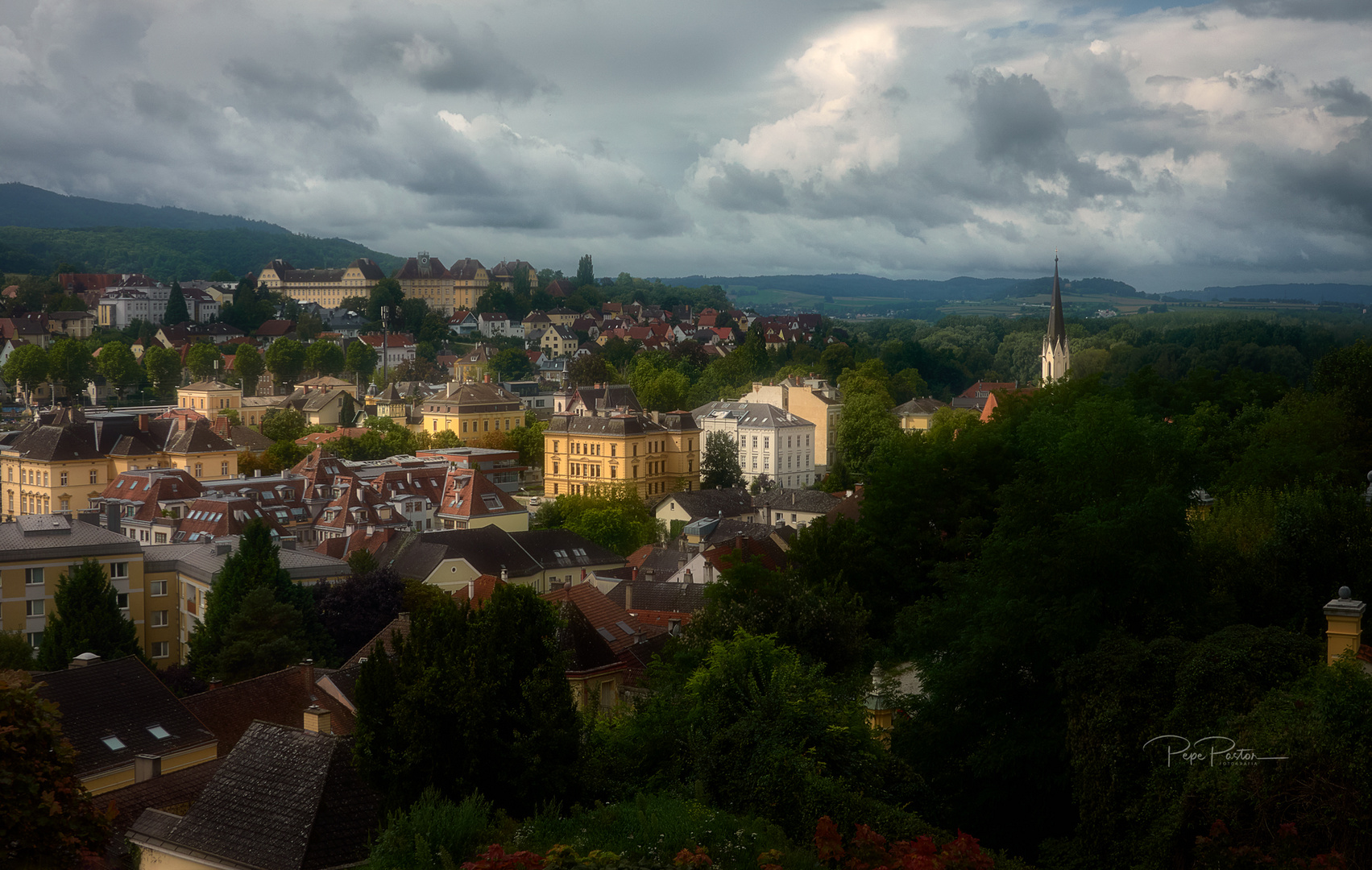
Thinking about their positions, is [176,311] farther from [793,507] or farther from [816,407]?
[793,507]

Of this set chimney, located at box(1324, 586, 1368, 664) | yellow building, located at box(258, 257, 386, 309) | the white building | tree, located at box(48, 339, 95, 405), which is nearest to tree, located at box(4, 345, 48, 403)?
tree, located at box(48, 339, 95, 405)

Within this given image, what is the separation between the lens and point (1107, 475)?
1783 cm

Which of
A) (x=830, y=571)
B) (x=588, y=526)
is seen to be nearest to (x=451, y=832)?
(x=830, y=571)

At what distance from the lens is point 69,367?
4301 inches

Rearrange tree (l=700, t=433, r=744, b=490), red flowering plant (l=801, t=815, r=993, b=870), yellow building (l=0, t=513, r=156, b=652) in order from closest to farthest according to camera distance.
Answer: red flowering plant (l=801, t=815, r=993, b=870)
yellow building (l=0, t=513, r=156, b=652)
tree (l=700, t=433, r=744, b=490)

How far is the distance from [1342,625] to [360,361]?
120402 millimetres

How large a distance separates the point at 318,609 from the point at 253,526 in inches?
115

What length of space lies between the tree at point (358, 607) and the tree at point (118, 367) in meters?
86.5

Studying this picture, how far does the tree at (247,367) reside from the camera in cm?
11581

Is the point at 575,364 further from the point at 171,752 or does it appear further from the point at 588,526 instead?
the point at 171,752

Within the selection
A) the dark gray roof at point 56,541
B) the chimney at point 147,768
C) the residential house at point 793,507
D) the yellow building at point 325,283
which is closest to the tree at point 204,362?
the yellow building at point 325,283

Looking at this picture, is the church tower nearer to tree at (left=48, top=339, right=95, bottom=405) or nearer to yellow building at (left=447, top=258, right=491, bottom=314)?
tree at (left=48, top=339, right=95, bottom=405)

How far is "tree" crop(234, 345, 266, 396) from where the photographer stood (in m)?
116

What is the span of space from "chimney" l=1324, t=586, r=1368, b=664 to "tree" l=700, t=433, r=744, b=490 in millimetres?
58858
